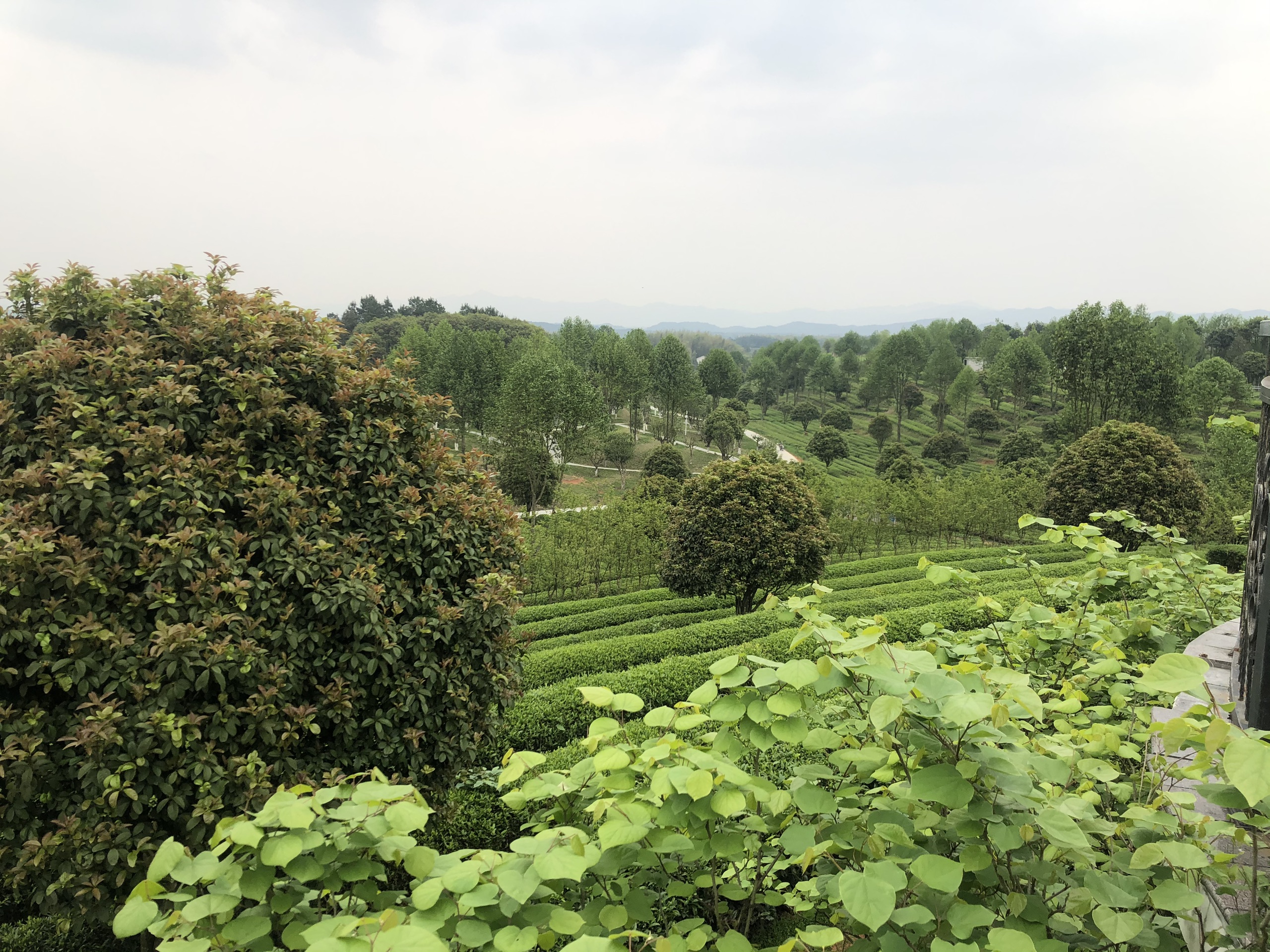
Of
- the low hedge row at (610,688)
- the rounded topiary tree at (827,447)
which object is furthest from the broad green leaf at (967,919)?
the rounded topiary tree at (827,447)

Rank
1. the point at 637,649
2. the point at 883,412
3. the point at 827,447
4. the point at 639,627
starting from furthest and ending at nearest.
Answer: the point at 883,412 < the point at 827,447 < the point at 639,627 < the point at 637,649

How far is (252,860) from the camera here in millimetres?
2021

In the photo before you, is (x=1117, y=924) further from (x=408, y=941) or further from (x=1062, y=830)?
(x=408, y=941)

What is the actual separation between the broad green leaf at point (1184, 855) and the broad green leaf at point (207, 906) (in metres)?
2.58

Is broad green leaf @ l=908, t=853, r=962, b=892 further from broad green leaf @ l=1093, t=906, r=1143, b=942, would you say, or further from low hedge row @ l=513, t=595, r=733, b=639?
low hedge row @ l=513, t=595, r=733, b=639

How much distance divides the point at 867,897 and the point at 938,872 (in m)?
0.25

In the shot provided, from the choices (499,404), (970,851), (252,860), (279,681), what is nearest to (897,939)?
(970,851)

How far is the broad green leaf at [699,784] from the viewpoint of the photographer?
77.9 inches

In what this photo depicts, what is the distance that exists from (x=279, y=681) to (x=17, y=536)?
1606 mm

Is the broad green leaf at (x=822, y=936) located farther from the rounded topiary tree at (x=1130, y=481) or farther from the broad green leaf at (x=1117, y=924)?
the rounded topiary tree at (x=1130, y=481)

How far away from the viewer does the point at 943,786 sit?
195 centimetres

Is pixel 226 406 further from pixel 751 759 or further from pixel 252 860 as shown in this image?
pixel 751 759

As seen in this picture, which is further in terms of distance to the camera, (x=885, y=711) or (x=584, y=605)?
(x=584, y=605)

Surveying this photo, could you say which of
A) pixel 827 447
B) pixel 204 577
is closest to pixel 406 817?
pixel 204 577
